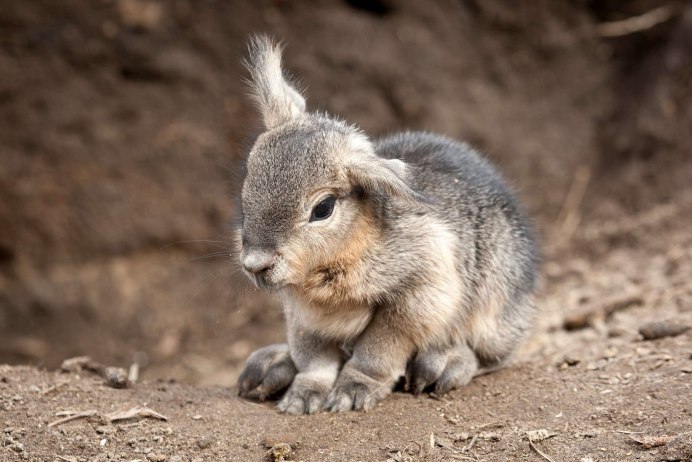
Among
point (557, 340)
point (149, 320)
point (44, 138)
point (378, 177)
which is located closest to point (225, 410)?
point (378, 177)

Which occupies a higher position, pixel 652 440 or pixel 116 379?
pixel 116 379

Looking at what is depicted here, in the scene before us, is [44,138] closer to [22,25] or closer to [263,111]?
[22,25]

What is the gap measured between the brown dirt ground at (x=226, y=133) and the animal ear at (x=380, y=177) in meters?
4.66

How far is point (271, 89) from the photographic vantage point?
6402 mm

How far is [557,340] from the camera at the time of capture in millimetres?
8250

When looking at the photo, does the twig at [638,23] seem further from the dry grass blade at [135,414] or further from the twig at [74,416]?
the twig at [74,416]

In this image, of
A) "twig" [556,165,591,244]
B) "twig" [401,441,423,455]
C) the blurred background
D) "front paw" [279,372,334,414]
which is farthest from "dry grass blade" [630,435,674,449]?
"twig" [556,165,591,244]

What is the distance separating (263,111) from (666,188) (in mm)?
7136

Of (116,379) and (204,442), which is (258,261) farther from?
(116,379)

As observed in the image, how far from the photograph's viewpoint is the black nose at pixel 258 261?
5.25 meters

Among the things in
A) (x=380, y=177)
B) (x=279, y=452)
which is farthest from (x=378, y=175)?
(x=279, y=452)

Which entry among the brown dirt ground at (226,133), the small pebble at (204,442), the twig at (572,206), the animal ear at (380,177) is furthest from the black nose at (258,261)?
the twig at (572,206)

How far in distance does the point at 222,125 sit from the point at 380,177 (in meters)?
7.20

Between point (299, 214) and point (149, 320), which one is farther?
point (149, 320)
